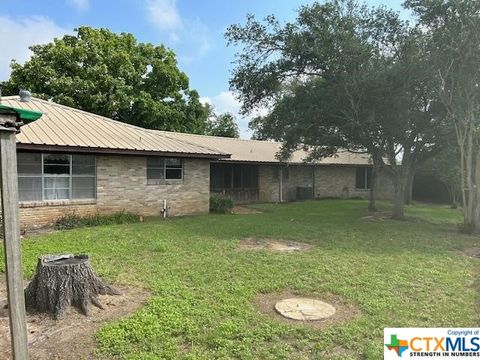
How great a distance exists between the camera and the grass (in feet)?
13.0

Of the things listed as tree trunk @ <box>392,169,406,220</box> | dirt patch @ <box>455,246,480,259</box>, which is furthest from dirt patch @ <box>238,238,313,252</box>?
tree trunk @ <box>392,169,406,220</box>

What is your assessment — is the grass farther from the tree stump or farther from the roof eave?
the roof eave

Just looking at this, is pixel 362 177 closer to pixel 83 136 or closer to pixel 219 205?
pixel 219 205

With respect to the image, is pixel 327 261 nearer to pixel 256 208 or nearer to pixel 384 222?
pixel 384 222

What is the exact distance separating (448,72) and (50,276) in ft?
39.2

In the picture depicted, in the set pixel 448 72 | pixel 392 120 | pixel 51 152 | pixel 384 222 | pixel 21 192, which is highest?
pixel 448 72

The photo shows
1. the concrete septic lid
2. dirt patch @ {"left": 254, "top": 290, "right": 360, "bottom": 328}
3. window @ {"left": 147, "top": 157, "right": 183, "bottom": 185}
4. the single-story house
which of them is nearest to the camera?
dirt patch @ {"left": 254, "top": 290, "right": 360, "bottom": 328}

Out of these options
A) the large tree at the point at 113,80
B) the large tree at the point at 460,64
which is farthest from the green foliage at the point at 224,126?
the large tree at the point at 460,64

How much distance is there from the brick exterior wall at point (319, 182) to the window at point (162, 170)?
761 centimetres

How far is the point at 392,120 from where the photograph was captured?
A: 516 inches

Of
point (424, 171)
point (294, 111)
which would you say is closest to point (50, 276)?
point (294, 111)

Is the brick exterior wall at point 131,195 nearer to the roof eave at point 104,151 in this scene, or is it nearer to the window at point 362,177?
the roof eave at point 104,151

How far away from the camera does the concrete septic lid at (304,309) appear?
186 inches

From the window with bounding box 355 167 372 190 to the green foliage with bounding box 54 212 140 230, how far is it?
18331mm
